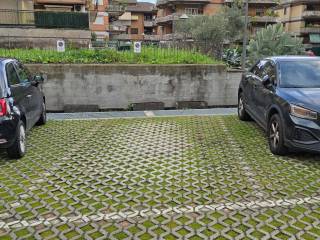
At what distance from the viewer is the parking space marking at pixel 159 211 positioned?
3.69m

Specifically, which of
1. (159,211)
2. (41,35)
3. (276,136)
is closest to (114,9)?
(41,35)

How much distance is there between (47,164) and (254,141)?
13.2ft

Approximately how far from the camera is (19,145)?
5.64m

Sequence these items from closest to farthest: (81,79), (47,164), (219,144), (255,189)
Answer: (255,189), (47,164), (219,144), (81,79)

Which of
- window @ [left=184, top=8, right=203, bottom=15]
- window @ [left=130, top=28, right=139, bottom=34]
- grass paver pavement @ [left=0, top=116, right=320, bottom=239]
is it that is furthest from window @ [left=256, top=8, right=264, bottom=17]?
grass paver pavement @ [left=0, top=116, right=320, bottom=239]

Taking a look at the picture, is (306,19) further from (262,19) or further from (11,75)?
(11,75)

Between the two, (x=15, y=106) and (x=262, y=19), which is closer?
(x=15, y=106)

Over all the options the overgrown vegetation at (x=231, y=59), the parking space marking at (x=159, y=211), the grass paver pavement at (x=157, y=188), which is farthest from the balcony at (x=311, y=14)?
the parking space marking at (x=159, y=211)

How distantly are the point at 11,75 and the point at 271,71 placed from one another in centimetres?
505

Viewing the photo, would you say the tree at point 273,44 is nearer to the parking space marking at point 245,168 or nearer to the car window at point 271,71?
the car window at point 271,71

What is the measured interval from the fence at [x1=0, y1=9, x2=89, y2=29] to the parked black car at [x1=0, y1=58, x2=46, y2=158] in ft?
56.3

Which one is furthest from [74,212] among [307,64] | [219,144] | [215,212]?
[307,64]

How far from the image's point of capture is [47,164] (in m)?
5.52

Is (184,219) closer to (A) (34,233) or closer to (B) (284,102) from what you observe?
(A) (34,233)
